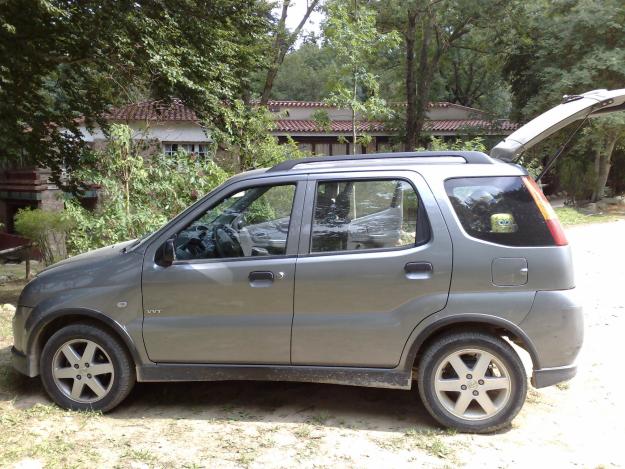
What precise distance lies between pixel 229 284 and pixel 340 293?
2.51ft

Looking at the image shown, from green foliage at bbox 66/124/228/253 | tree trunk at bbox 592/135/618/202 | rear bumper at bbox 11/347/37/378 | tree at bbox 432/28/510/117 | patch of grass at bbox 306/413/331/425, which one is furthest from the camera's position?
tree at bbox 432/28/510/117

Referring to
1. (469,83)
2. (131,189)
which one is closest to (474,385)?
(131,189)

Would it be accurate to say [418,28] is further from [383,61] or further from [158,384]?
[158,384]

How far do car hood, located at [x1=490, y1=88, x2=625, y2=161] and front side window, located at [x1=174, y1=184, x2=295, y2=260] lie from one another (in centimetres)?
165

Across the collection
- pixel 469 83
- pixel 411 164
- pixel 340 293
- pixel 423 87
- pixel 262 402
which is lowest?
pixel 262 402

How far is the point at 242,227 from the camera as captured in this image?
4.03 metres

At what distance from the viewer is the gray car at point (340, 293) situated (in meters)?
3.58

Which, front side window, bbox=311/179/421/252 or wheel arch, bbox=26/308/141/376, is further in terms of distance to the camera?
wheel arch, bbox=26/308/141/376

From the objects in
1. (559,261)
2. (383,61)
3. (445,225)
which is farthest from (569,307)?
(383,61)

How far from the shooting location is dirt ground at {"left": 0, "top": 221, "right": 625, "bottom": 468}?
3365 mm

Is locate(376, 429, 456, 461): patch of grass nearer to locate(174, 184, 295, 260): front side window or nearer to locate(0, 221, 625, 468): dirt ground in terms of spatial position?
locate(0, 221, 625, 468): dirt ground

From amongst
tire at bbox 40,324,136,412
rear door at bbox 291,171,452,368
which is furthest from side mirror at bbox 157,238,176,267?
rear door at bbox 291,171,452,368

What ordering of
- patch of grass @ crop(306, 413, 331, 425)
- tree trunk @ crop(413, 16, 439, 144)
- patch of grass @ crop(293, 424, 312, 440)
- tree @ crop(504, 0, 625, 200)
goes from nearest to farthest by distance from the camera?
1. patch of grass @ crop(293, 424, 312, 440)
2. patch of grass @ crop(306, 413, 331, 425)
3. tree @ crop(504, 0, 625, 200)
4. tree trunk @ crop(413, 16, 439, 144)

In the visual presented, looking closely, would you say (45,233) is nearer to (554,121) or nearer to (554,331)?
(554,121)
